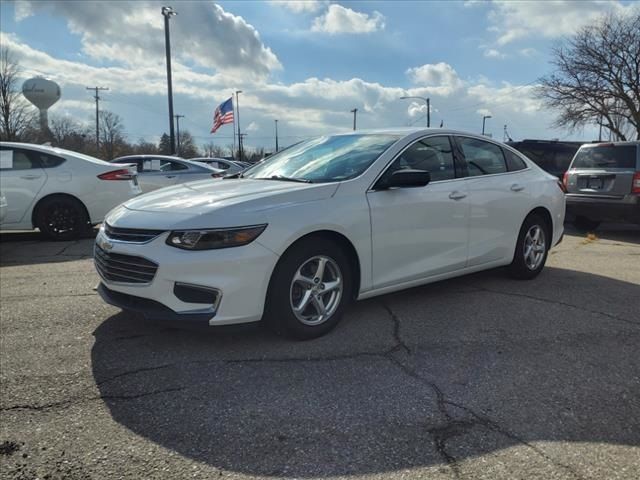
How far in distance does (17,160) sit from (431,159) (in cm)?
638

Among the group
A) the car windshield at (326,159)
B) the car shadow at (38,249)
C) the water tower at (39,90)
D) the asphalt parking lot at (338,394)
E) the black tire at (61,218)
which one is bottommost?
the asphalt parking lot at (338,394)

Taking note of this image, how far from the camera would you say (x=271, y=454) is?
2.32m

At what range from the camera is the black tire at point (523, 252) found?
5316 mm

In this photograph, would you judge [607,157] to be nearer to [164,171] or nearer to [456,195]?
A: [456,195]

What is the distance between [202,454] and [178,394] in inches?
24.4

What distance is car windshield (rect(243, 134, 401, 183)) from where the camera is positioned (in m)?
4.02

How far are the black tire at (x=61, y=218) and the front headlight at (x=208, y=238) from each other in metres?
5.44

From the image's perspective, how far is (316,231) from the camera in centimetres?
352

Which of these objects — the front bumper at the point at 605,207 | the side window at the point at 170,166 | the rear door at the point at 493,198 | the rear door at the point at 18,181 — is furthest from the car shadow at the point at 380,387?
the side window at the point at 170,166

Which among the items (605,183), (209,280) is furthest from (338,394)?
(605,183)

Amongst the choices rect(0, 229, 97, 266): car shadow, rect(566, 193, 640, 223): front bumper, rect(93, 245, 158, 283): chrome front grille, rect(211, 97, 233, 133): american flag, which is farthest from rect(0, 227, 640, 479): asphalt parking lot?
rect(211, 97, 233, 133): american flag

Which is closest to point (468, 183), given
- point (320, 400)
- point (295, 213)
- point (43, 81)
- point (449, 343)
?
point (449, 343)

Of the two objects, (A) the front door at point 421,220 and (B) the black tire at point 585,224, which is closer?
(A) the front door at point 421,220

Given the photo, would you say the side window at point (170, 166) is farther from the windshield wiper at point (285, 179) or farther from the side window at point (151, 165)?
the windshield wiper at point (285, 179)
